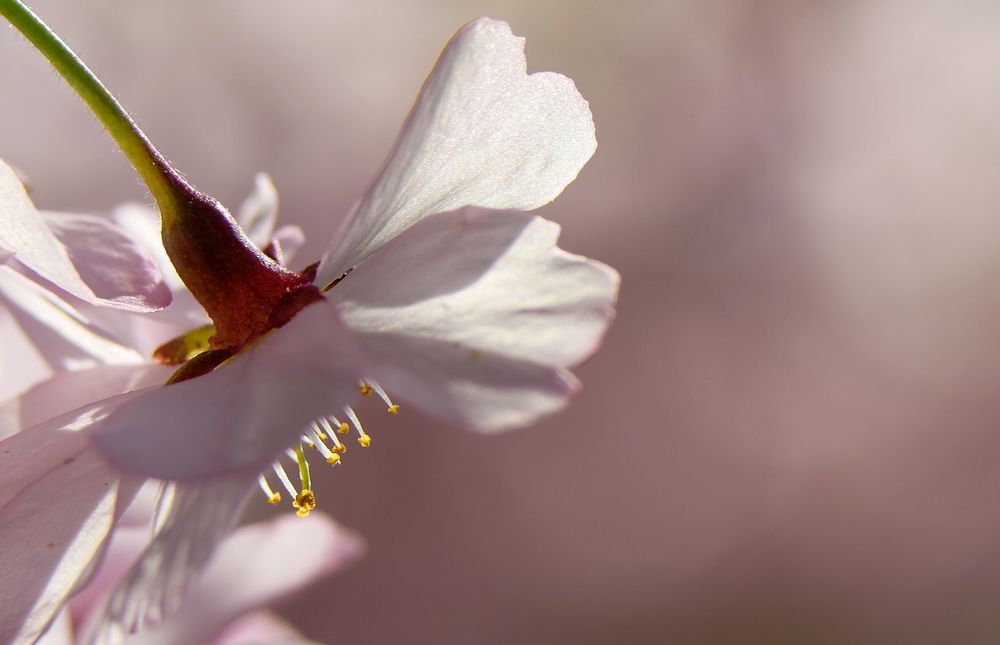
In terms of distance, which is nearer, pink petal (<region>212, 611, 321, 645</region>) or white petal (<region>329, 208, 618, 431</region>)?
white petal (<region>329, 208, 618, 431</region>)

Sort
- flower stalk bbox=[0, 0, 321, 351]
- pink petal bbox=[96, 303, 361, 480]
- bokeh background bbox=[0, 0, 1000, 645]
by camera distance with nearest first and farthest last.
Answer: pink petal bbox=[96, 303, 361, 480] < flower stalk bbox=[0, 0, 321, 351] < bokeh background bbox=[0, 0, 1000, 645]

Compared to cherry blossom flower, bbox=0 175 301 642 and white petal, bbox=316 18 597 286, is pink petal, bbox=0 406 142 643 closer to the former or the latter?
cherry blossom flower, bbox=0 175 301 642

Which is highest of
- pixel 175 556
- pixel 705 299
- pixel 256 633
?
pixel 175 556

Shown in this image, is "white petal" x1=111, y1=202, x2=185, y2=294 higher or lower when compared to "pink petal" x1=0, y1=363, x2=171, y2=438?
higher

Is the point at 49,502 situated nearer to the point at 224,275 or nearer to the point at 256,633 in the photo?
the point at 224,275

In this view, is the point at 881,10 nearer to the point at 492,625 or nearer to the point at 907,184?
the point at 907,184

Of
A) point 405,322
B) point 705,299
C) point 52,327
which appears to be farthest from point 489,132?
point 705,299

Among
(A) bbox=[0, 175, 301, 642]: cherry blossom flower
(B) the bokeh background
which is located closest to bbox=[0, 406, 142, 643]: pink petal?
(A) bbox=[0, 175, 301, 642]: cherry blossom flower
